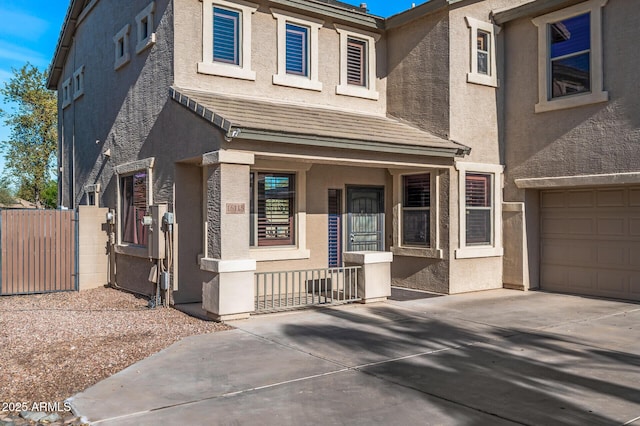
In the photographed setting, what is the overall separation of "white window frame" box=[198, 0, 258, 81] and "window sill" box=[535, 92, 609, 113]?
20.9 feet

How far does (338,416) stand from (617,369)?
3579 millimetres

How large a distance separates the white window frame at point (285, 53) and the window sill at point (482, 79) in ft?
11.1

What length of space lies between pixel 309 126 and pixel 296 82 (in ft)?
7.13

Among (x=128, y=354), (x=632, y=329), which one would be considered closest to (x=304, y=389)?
(x=128, y=354)

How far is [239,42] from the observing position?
1105 cm

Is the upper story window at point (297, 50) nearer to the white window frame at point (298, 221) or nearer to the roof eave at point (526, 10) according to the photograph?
the white window frame at point (298, 221)

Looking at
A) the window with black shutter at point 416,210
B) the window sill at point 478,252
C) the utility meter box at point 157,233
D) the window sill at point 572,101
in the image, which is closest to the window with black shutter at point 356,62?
the window with black shutter at point 416,210

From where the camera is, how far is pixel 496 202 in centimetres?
1250

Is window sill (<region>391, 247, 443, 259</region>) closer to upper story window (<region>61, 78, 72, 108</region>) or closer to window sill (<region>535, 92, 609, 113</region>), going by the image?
window sill (<region>535, 92, 609, 113</region>)

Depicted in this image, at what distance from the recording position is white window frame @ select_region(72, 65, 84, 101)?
16453 mm

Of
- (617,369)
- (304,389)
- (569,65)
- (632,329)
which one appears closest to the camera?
(304,389)

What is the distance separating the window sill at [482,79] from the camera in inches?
476

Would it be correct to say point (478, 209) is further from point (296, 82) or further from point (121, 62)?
point (121, 62)

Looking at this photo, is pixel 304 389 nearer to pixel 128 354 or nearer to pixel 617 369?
pixel 128 354
